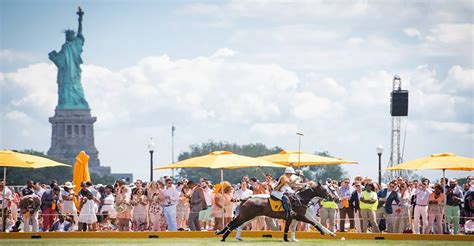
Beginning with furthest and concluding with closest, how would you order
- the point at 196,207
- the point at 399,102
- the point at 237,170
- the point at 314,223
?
the point at 237,170 < the point at 399,102 < the point at 196,207 < the point at 314,223

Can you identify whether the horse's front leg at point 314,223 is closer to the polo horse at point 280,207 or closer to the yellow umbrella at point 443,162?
the polo horse at point 280,207

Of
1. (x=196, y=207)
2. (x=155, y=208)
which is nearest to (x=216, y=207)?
(x=196, y=207)

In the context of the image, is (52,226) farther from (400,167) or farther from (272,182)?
(400,167)

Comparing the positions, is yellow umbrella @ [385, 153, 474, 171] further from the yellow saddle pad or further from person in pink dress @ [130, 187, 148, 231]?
person in pink dress @ [130, 187, 148, 231]

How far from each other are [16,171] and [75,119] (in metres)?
37.4

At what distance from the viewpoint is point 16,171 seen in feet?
504

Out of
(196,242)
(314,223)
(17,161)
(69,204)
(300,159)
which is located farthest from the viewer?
(300,159)

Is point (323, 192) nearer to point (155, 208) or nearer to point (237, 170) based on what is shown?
point (155, 208)

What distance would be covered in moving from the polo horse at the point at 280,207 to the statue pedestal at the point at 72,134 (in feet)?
507

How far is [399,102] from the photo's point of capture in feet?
264

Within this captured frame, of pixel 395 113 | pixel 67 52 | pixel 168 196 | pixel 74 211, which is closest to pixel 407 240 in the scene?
pixel 168 196

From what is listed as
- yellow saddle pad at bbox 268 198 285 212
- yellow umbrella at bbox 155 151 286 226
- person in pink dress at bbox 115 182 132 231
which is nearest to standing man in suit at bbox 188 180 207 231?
yellow umbrella at bbox 155 151 286 226

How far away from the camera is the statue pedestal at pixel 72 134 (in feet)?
623

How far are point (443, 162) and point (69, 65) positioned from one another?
14610cm
